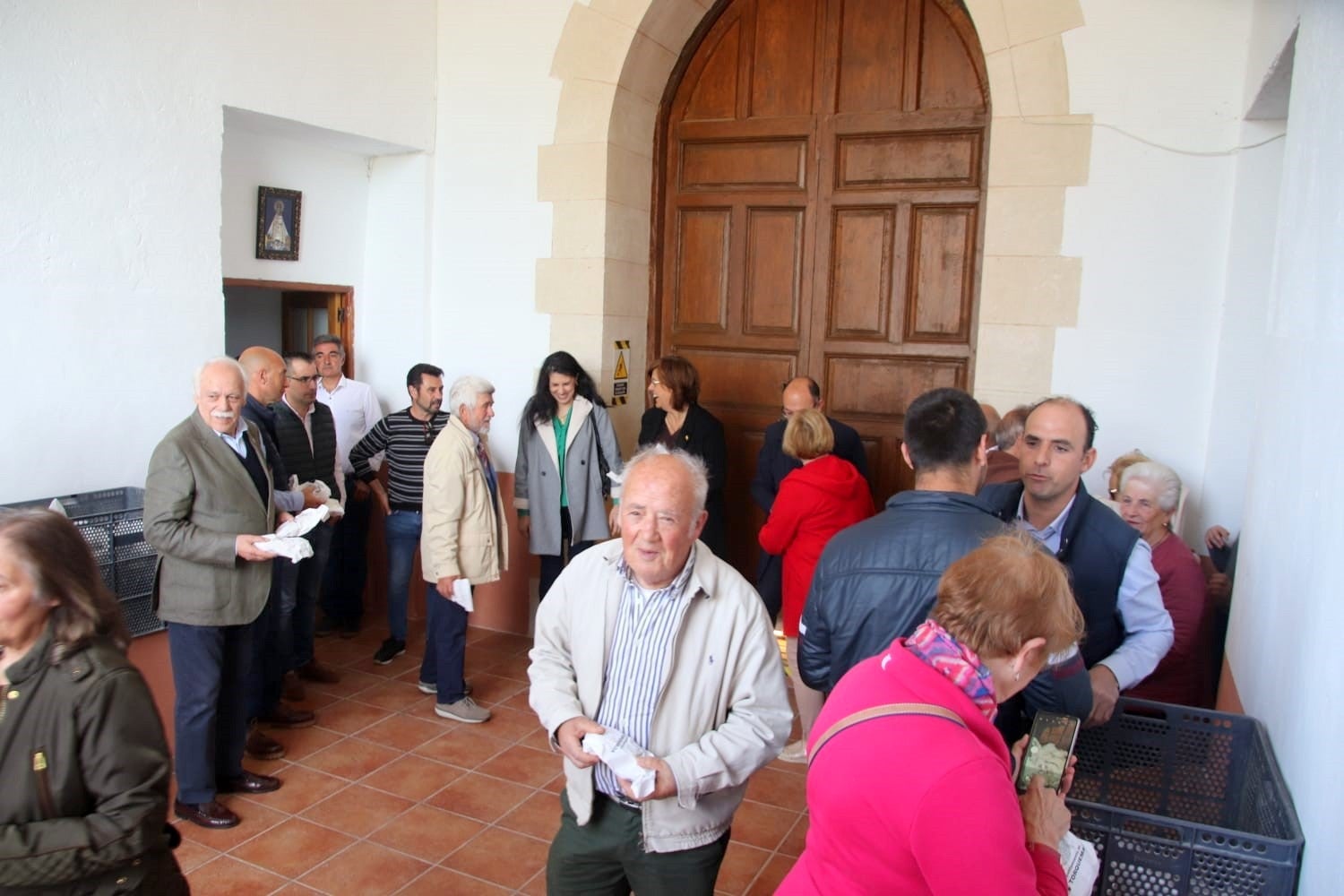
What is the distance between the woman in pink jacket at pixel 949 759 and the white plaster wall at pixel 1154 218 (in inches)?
120

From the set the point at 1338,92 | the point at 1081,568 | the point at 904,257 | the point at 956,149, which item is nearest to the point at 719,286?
the point at 904,257

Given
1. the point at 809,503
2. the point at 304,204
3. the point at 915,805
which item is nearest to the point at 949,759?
the point at 915,805

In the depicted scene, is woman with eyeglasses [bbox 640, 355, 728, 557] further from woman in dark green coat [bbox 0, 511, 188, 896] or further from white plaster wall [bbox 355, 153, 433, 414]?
woman in dark green coat [bbox 0, 511, 188, 896]

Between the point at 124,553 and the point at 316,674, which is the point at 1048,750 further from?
the point at 316,674

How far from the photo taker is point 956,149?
17.0 feet

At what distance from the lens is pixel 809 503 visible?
13.7 feet

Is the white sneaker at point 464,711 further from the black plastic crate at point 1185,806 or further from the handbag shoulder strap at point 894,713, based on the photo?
the handbag shoulder strap at point 894,713

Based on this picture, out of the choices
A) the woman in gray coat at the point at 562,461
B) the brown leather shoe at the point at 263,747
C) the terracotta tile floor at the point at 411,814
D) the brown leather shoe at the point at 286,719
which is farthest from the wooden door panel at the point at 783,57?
the brown leather shoe at the point at 263,747

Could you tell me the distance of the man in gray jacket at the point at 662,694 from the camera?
7.09ft

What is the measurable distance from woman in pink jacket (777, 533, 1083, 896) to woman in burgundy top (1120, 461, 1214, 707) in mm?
1772

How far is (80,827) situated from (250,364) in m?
2.77

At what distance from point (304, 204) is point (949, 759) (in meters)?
5.22

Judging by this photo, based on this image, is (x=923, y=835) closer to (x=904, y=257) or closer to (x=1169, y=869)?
Answer: (x=1169, y=869)

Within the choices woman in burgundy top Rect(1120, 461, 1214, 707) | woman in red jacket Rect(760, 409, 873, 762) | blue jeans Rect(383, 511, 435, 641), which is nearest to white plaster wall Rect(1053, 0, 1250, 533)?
woman in burgundy top Rect(1120, 461, 1214, 707)
